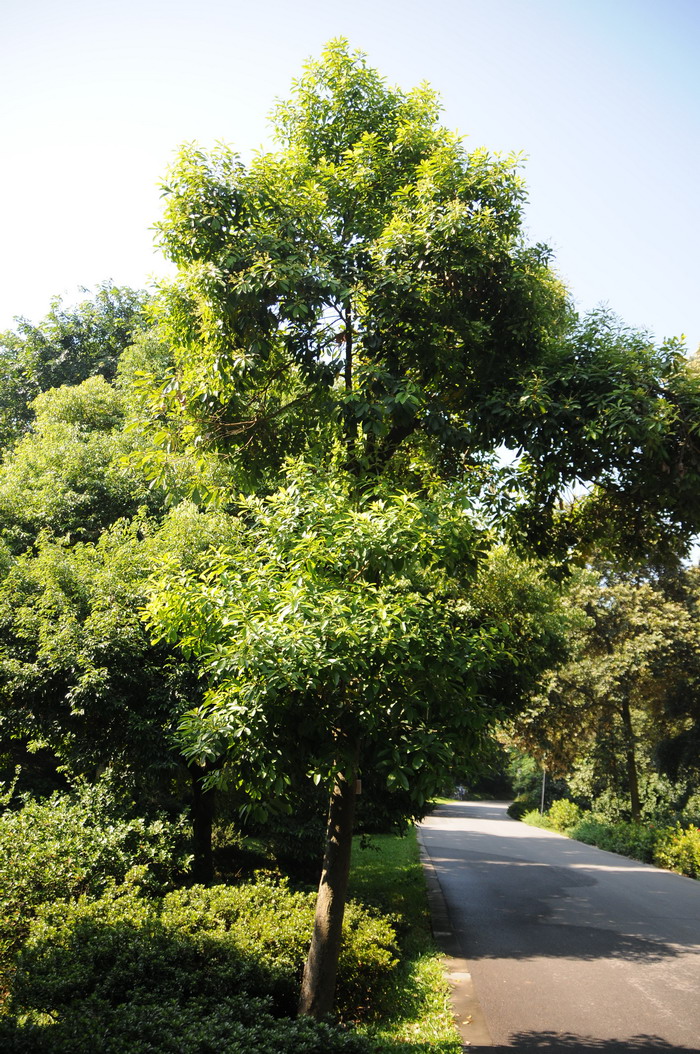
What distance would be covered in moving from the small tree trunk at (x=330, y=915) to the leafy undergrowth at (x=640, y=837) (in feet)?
47.5

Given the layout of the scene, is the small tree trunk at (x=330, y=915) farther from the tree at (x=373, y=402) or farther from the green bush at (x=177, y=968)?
the green bush at (x=177, y=968)

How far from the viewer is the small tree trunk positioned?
619 cm

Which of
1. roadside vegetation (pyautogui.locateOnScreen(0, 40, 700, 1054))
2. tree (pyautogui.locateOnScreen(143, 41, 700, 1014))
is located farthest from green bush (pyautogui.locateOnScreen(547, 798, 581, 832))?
tree (pyautogui.locateOnScreen(143, 41, 700, 1014))

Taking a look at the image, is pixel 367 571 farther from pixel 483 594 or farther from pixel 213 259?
pixel 483 594

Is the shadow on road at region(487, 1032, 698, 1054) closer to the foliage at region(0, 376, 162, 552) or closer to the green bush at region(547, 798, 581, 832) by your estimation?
the foliage at region(0, 376, 162, 552)

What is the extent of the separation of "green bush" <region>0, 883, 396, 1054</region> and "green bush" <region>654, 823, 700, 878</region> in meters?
12.4

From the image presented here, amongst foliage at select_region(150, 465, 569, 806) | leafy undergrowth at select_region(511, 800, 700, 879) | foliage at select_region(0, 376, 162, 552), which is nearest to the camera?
foliage at select_region(150, 465, 569, 806)

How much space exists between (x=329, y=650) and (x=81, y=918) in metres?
3.90

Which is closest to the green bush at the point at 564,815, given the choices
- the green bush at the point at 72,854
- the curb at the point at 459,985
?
the curb at the point at 459,985

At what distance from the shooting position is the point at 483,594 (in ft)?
36.5

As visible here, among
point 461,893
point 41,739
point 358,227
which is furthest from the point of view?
point 461,893

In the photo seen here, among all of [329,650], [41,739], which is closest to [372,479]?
[329,650]

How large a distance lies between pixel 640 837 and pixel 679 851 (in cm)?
364

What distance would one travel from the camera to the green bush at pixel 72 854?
6.66 m
